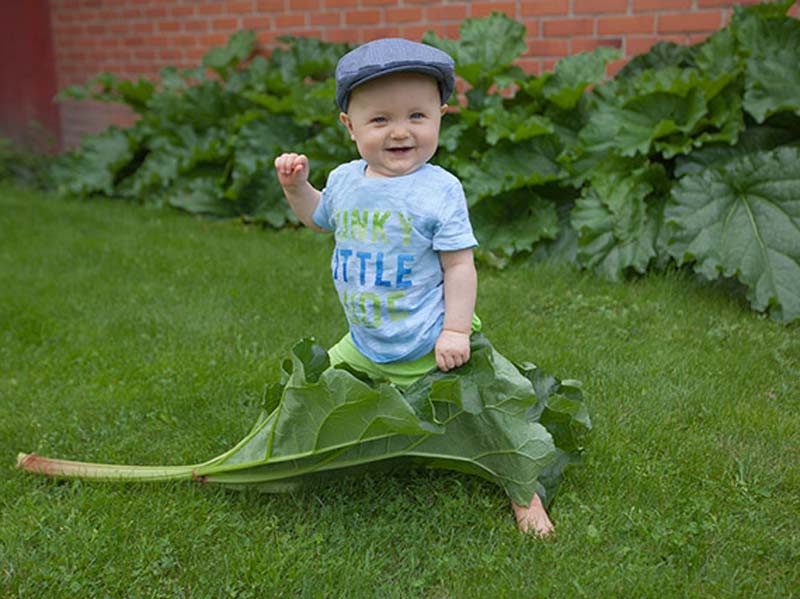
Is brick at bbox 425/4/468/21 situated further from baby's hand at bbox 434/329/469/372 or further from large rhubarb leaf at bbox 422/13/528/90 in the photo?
baby's hand at bbox 434/329/469/372

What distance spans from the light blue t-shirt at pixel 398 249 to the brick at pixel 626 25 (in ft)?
10.3

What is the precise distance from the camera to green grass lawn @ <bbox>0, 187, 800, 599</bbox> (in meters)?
1.92

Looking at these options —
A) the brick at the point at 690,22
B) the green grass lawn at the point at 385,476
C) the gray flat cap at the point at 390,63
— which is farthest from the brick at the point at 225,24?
the gray flat cap at the point at 390,63

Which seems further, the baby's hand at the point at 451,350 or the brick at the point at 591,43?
the brick at the point at 591,43

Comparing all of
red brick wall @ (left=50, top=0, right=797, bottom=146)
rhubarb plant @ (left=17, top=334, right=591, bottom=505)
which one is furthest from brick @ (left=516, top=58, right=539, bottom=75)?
rhubarb plant @ (left=17, top=334, right=591, bottom=505)

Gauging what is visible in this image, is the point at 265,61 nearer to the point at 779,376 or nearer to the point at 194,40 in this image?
the point at 194,40

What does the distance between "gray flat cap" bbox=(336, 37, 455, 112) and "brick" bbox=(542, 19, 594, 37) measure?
3258mm

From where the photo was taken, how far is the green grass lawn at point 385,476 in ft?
6.28

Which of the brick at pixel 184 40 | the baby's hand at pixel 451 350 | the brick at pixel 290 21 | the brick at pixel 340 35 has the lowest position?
the baby's hand at pixel 451 350

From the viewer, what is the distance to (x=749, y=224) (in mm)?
3600

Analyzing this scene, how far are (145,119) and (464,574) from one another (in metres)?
5.39

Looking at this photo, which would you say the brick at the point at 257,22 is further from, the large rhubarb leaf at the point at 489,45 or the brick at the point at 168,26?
the large rhubarb leaf at the point at 489,45

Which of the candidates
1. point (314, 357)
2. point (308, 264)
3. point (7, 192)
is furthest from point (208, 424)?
point (7, 192)

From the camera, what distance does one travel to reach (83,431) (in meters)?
2.67
